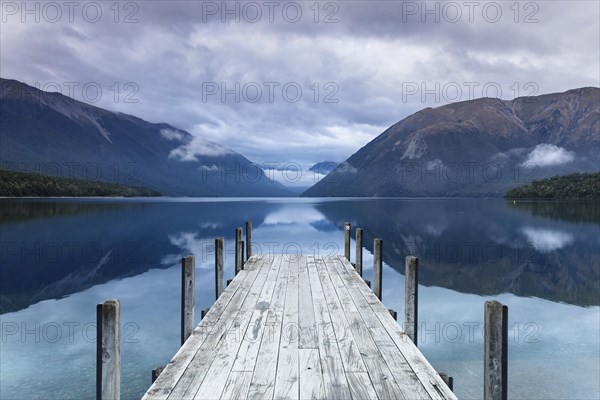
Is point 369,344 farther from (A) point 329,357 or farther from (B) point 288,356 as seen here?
(B) point 288,356

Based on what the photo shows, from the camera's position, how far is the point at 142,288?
68.4 feet

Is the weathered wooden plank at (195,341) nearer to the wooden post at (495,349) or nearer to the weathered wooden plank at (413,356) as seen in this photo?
the weathered wooden plank at (413,356)

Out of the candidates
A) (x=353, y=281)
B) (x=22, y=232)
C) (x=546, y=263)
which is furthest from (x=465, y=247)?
(x=22, y=232)

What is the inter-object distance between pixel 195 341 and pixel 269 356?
153 cm

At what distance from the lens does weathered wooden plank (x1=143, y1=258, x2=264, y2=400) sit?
5.53m

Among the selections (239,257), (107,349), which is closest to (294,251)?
(239,257)

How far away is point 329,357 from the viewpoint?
6699 mm

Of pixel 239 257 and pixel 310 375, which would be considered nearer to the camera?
pixel 310 375

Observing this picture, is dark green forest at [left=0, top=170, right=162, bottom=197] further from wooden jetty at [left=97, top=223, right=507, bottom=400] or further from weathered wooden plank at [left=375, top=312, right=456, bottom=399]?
weathered wooden plank at [left=375, top=312, right=456, bottom=399]

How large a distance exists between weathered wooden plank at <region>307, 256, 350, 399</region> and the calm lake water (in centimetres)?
361

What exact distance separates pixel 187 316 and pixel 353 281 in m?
5.86

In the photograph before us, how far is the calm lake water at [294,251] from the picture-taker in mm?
10297

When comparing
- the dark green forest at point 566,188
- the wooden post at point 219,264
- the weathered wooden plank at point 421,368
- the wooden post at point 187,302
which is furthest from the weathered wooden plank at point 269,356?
the dark green forest at point 566,188

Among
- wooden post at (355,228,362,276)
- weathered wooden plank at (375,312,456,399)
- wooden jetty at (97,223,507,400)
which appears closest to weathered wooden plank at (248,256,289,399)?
wooden jetty at (97,223,507,400)
